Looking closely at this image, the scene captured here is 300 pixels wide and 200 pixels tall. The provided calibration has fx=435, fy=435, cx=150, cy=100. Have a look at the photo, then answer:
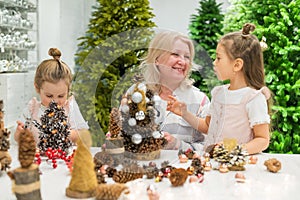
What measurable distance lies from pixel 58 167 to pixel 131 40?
1.57ft

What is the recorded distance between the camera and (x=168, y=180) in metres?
1.21

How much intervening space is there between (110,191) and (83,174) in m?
0.08

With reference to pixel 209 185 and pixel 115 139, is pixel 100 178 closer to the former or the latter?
pixel 115 139

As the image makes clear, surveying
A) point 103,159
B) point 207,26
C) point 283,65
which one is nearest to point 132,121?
point 103,159

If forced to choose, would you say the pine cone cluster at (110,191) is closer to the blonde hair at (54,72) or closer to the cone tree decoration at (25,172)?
the cone tree decoration at (25,172)

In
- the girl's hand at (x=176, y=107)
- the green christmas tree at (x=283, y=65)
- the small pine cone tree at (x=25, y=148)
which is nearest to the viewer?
the small pine cone tree at (x=25, y=148)

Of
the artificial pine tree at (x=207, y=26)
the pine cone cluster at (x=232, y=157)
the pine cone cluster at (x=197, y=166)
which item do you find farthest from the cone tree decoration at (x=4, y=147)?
the artificial pine tree at (x=207, y=26)

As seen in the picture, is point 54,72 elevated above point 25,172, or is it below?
above

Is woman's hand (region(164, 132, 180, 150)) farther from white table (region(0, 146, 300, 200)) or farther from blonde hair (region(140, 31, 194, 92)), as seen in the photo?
blonde hair (region(140, 31, 194, 92))

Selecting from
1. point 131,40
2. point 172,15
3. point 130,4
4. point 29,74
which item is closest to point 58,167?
point 131,40

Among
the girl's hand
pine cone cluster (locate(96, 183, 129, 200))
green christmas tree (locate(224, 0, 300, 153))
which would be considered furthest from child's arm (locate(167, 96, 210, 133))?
green christmas tree (locate(224, 0, 300, 153))

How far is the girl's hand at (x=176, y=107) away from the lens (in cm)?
123

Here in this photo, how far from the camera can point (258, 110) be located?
5.18 feet

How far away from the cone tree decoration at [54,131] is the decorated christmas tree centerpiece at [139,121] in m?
0.40
